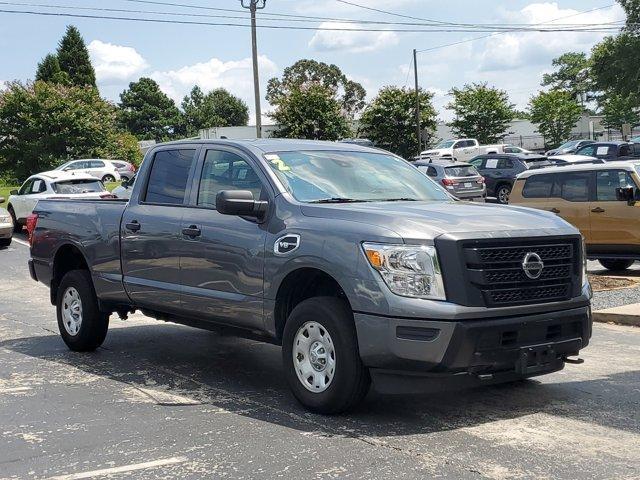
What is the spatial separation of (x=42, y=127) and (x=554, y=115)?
39037mm

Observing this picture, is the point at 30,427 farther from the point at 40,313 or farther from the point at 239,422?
the point at 40,313

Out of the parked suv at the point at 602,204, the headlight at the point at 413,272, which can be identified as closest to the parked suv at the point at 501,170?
the parked suv at the point at 602,204

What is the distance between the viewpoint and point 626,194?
1406 cm

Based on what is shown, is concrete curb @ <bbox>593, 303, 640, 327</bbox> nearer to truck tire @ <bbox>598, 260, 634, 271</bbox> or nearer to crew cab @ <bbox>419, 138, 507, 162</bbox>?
truck tire @ <bbox>598, 260, 634, 271</bbox>

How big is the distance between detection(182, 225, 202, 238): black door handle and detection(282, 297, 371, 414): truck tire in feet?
4.21

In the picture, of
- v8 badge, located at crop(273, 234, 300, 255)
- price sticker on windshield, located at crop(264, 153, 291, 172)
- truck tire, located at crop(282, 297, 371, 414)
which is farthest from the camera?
price sticker on windshield, located at crop(264, 153, 291, 172)

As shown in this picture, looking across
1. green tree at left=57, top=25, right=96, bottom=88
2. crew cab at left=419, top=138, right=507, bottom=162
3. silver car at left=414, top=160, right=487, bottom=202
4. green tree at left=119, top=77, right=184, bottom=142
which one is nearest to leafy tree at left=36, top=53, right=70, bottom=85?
green tree at left=57, top=25, right=96, bottom=88

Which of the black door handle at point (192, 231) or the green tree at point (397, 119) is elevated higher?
the green tree at point (397, 119)

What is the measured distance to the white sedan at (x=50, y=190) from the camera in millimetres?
22281

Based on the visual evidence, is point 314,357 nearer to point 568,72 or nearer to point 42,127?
point 42,127

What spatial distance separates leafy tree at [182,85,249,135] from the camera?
4464 inches

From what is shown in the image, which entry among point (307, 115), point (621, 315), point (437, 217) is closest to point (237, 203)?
point (437, 217)

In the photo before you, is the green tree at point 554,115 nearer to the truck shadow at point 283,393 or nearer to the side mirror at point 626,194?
the side mirror at point 626,194

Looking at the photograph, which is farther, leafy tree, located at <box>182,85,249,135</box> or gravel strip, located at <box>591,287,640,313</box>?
leafy tree, located at <box>182,85,249,135</box>
